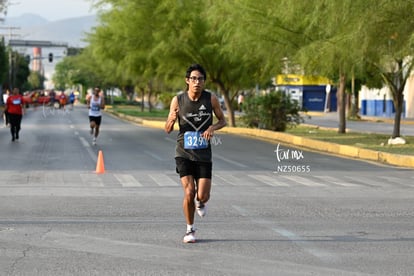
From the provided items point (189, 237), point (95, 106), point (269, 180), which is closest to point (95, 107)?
point (95, 106)

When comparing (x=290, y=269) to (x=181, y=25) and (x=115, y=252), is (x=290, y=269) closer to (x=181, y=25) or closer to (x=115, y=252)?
(x=115, y=252)

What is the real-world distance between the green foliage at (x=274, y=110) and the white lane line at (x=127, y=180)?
22022 mm

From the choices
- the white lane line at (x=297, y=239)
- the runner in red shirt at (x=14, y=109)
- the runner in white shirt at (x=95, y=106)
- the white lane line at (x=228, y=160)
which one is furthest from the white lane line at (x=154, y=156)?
the white lane line at (x=297, y=239)

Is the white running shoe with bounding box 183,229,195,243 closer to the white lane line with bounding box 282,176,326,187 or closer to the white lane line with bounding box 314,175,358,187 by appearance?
the white lane line with bounding box 282,176,326,187

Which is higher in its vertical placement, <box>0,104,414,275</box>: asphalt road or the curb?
<box>0,104,414,275</box>: asphalt road

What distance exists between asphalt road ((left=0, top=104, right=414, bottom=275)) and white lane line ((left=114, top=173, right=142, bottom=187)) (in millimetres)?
18

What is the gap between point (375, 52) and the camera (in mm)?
28172

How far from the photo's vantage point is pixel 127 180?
18.1 m

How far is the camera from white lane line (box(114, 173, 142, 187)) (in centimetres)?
1731

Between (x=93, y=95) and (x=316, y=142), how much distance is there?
23.9ft

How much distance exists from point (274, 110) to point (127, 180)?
23.5 m

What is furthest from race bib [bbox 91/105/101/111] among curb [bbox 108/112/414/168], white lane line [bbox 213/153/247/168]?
curb [bbox 108/112/414/168]

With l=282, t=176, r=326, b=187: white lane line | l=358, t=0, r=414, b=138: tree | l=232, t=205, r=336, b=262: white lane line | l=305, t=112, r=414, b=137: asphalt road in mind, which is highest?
l=358, t=0, r=414, b=138: tree

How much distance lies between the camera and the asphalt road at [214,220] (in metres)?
8.99
